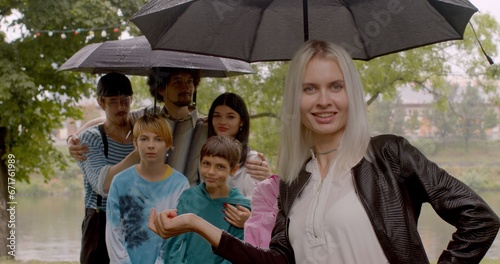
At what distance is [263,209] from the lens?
254cm

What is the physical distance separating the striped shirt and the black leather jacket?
2.55 metres

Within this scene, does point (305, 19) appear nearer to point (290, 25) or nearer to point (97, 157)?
point (290, 25)

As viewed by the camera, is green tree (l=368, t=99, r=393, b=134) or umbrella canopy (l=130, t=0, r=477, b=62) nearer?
umbrella canopy (l=130, t=0, r=477, b=62)

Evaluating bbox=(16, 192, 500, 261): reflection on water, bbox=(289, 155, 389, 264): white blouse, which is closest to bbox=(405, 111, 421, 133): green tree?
bbox=(16, 192, 500, 261): reflection on water

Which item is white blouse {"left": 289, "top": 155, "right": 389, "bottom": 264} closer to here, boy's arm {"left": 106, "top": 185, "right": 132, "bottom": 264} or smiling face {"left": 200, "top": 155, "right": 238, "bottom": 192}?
smiling face {"left": 200, "top": 155, "right": 238, "bottom": 192}

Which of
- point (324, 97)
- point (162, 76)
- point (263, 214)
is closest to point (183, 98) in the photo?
point (162, 76)

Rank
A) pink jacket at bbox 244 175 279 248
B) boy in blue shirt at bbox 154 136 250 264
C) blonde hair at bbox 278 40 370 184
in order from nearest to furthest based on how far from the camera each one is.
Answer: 1. blonde hair at bbox 278 40 370 184
2. pink jacket at bbox 244 175 279 248
3. boy in blue shirt at bbox 154 136 250 264

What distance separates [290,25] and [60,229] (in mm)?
21625

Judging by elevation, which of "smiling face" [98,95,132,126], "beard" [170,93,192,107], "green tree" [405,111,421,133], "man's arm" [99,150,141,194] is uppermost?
"beard" [170,93,192,107]

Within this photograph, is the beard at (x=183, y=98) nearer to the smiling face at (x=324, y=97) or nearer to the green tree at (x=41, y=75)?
the smiling face at (x=324, y=97)

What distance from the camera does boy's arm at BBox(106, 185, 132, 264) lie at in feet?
12.9

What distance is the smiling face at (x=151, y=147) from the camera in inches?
156

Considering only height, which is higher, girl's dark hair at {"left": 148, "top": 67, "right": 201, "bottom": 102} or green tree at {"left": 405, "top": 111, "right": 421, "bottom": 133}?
girl's dark hair at {"left": 148, "top": 67, "right": 201, "bottom": 102}

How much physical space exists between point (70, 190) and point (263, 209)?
3080cm
